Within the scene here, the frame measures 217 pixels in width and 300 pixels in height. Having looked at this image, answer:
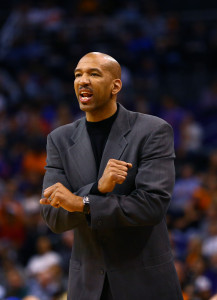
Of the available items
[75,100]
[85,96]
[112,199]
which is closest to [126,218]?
[112,199]

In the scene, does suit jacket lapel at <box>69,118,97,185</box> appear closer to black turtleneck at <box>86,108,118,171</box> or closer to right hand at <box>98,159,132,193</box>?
black turtleneck at <box>86,108,118,171</box>

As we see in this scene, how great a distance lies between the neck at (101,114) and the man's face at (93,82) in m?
0.06

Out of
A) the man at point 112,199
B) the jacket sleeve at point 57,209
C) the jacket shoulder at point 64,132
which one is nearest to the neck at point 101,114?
the man at point 112,199

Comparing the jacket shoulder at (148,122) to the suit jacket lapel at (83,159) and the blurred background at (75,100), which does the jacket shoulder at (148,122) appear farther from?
the blurred background at (75,100)

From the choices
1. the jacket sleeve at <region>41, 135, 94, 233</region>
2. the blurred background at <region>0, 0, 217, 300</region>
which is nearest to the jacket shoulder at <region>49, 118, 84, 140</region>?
the jacket sleeve at <region>41, 135, 94, 233</region>

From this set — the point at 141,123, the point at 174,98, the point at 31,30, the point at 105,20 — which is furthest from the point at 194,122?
the point at 141,123

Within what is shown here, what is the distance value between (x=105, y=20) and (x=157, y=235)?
29.6 feet

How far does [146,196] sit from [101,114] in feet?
1.51

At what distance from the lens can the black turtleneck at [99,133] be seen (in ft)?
8.53

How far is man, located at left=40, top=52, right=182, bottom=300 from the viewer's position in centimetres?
234

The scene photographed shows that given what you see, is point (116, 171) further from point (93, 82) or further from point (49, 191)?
point (93, 82)

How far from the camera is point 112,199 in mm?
2354

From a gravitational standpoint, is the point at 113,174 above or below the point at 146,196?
above

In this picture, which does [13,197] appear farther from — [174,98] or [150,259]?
[150,259]
